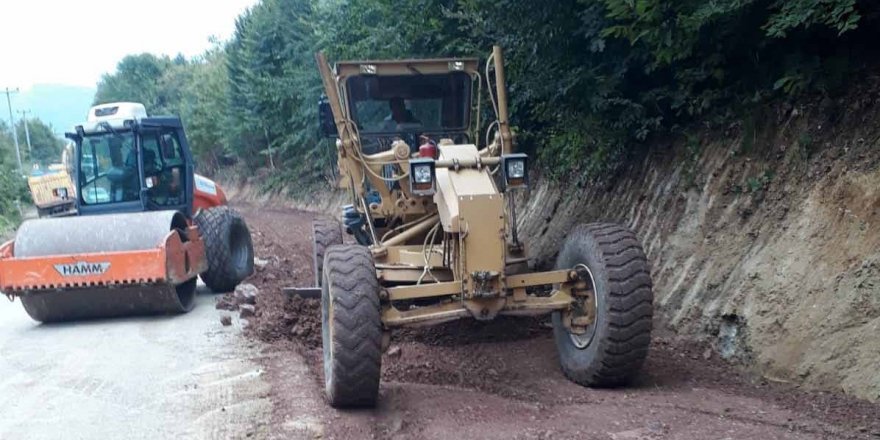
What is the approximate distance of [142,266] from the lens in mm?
8602

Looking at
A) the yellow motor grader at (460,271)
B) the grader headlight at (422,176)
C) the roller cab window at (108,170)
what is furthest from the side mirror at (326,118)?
the roller cab window at (108,170)

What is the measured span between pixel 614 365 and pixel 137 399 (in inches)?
139

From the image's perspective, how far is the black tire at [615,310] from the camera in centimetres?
534

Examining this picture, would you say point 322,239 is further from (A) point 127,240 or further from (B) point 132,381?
(B) point 132,381

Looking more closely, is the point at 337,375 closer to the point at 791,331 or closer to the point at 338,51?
the point at 791,331

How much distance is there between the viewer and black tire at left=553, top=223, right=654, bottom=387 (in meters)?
5.34

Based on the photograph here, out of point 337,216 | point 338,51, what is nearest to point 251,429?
point 338,51

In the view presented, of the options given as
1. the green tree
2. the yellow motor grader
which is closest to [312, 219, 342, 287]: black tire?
the yellow motor grader

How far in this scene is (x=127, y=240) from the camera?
892cm

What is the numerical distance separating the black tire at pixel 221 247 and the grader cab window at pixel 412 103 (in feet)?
12.1

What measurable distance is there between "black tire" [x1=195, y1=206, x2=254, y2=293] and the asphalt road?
129 centimetres

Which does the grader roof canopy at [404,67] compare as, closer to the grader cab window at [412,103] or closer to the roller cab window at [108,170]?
the grader cab window at [412,103]

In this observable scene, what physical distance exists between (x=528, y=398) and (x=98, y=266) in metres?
5.33

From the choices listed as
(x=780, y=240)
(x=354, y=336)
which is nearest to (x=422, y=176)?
(x=354, y=336)
